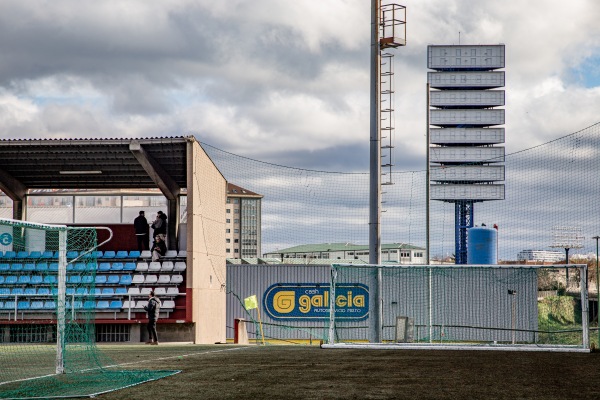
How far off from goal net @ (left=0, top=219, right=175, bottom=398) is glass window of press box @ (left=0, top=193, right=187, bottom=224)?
293cm

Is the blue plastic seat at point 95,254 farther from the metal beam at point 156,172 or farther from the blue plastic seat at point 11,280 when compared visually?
the metal beam at point 156,172

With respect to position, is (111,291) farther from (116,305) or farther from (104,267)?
(104,267)

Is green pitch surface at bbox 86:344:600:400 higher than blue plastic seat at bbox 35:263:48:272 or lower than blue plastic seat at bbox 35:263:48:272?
lower

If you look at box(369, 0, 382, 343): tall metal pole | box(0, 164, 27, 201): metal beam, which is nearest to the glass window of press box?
box(0, 164, 27, 201): metal beam

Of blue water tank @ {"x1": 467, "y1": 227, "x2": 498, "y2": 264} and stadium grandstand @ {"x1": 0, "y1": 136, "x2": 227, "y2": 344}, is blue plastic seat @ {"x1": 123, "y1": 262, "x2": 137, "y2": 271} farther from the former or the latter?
blue water tank @ {"x1": 467, "y1": 227, "x2": 498, "y2": 264}

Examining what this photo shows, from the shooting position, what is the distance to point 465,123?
14375cm

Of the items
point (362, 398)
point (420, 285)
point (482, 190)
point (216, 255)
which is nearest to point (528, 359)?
point (362, 398)

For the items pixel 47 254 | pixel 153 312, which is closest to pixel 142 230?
pixel 47 254

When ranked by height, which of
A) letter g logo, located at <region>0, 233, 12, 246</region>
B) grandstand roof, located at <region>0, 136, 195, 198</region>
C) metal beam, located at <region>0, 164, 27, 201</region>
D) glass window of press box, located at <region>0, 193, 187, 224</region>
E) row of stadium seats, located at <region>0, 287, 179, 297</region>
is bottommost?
row of stadium seats, located at <region>0, 287, 179, 297</region>

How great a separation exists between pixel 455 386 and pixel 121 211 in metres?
28.3

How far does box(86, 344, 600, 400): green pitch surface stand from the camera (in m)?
11.9

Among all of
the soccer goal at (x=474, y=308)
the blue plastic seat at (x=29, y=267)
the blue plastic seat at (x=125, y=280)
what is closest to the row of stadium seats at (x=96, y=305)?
the blue plastic seat at (x=125, y=280)

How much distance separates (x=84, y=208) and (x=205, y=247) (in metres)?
6.73

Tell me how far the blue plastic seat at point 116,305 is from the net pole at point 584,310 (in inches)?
684
